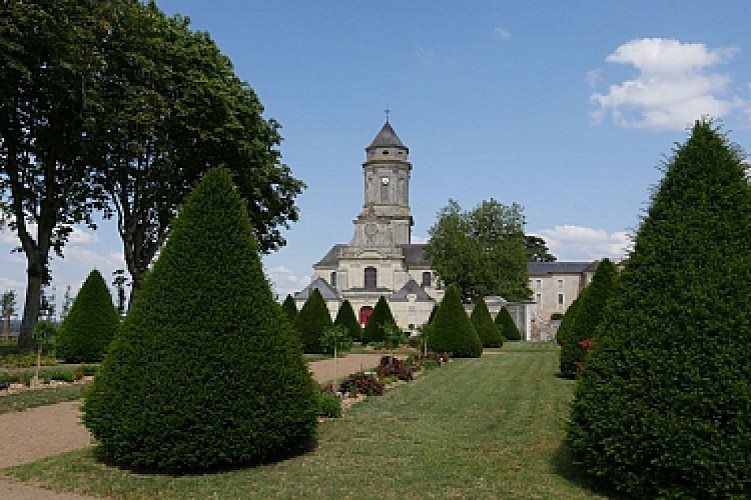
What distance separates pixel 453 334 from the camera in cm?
2498

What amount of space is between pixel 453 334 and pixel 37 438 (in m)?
17.7

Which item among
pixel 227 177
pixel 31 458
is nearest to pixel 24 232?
pixel 31 458

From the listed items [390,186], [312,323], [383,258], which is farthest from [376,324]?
[390,186]

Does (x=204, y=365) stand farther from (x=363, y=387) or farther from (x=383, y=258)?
(x=383, y=258)

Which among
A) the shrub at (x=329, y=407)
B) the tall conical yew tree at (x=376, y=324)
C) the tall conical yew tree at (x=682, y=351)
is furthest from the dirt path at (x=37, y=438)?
the tall conical yew tree at (x=376, y=324)

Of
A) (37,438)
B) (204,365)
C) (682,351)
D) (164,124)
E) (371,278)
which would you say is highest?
(164,124)

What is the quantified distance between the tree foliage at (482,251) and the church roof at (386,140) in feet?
60.7

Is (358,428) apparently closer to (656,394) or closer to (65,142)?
(656,394)

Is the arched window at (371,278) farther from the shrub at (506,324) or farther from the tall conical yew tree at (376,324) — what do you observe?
the tall conical yew tree at (376,324)

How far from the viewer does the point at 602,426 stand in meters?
5.80

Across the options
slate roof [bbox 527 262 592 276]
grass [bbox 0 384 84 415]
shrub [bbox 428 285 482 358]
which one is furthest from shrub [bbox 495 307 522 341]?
grass [bbox 0 384 84 415]

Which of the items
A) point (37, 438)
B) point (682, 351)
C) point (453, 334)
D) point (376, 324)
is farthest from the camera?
point (376, 324)

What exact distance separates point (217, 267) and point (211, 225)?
489 mm

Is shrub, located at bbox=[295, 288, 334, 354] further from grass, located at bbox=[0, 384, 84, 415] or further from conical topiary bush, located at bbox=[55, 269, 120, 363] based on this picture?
grass, located at bbox=[0, 384, 84, 415]
